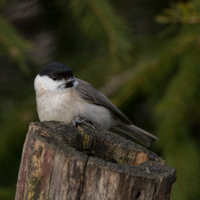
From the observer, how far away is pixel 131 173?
43.3 inches

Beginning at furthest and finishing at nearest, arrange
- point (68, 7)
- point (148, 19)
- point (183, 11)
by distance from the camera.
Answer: point (148, 19) → point (68, 7) → point (183, 11)

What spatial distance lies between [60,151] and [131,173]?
28cm

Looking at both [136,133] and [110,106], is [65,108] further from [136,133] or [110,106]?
[136,133]

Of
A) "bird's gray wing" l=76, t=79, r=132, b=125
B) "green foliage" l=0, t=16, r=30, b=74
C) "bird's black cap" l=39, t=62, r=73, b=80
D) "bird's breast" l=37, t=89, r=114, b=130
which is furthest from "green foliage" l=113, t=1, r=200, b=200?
"green foliage" l=0, t=16, r=30, b=74

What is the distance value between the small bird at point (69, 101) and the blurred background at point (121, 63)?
0.11 meters

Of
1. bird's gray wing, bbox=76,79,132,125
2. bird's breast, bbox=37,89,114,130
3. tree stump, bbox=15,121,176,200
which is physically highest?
bird's gray wing, bbox=76,79,132,125

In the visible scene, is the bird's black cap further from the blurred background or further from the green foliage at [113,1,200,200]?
the green foliage at [113,1,200,200]

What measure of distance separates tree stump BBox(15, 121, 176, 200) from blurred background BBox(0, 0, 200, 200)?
2.79 feet

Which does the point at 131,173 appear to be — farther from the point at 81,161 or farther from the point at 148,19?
the point at 148,19

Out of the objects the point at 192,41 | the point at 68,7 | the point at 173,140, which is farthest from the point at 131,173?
the point at 68,7

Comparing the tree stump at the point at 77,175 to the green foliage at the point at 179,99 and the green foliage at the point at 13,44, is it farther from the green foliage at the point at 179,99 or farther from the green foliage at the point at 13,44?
the green foliage at the point at 179,99

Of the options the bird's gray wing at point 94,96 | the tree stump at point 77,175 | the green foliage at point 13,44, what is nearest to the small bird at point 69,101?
the bird's gray wing at point 94,96

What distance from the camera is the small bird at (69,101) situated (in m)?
2.21

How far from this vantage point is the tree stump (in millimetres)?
1101
